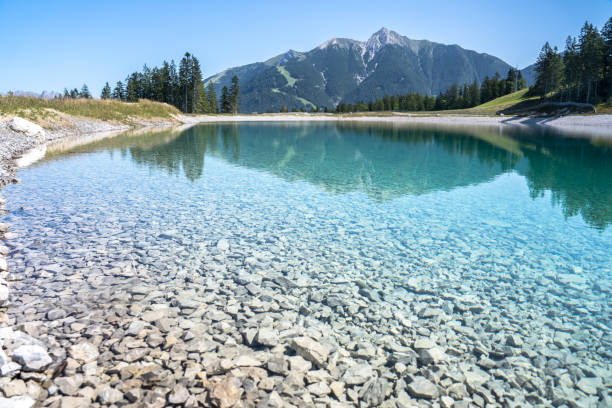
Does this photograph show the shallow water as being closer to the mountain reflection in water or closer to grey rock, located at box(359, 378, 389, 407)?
the mountain reflection in water

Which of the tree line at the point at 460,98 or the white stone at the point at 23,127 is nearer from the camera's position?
the white stone at the point at 23,127

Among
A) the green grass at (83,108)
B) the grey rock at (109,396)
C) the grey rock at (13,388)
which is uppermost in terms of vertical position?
the green grass at (83,108)

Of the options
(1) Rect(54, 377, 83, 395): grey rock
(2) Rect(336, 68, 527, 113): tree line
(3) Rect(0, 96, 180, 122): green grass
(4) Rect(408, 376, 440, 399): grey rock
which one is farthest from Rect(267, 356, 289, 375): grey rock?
(2) Rect(336, 68, 527, 113): tree line

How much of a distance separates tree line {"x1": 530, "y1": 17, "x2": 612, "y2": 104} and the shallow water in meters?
91.6

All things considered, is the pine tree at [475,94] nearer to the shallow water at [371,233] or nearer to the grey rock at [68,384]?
the shallow water at [371,233]

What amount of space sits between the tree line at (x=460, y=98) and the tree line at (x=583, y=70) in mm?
30119

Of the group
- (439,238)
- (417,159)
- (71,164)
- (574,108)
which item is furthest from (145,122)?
(574,108)

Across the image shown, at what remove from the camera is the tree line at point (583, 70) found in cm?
9125

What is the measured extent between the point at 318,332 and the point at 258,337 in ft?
3.60

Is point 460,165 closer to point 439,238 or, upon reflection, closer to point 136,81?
point 439,238

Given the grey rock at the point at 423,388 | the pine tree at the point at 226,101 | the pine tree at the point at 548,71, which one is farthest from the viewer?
the pine tree at the point at 226,101

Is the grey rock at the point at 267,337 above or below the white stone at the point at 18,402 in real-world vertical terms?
below

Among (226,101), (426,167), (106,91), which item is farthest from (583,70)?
(106,91)

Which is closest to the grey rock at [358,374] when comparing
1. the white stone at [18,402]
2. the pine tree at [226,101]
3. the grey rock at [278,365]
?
the grey rock at [278,365]
